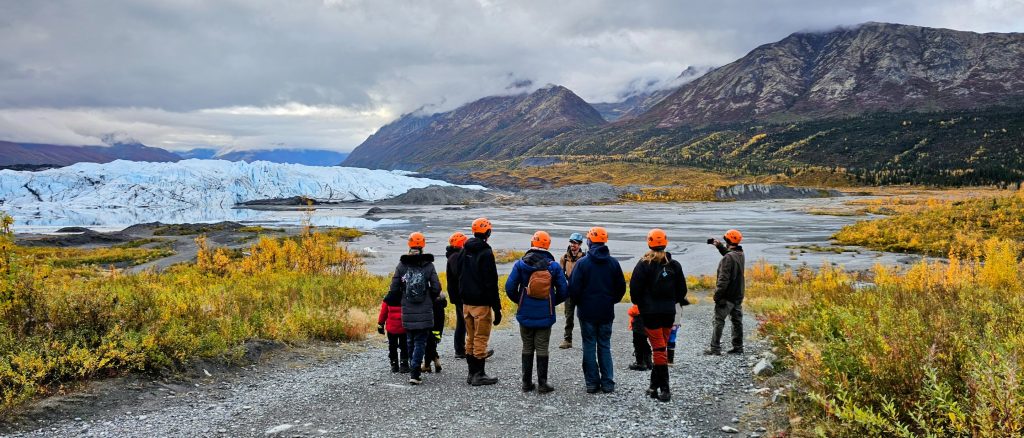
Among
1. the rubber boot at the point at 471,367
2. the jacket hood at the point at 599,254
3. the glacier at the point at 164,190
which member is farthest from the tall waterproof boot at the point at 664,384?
the glacier at the point at 164,190

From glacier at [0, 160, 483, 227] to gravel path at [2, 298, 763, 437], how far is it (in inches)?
2060

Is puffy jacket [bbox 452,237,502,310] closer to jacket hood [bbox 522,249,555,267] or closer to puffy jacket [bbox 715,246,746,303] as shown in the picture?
jacket hood [bbox 522,249,555,267]

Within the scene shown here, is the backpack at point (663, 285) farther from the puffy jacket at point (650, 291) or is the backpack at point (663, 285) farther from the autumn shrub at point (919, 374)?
the autumn shrub at point (919, 374)

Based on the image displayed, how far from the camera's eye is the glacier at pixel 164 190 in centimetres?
7125

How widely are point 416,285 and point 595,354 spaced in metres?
2.38

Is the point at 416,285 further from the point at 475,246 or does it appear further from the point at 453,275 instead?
the point at 475,246

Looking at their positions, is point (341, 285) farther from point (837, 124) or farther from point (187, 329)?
point (837, 124)

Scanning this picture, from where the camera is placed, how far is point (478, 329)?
6871 millimetres

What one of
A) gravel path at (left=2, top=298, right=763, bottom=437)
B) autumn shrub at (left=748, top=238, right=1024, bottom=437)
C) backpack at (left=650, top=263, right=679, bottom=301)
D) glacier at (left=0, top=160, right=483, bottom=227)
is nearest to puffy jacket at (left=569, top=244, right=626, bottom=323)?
backpack at (left=650, top=263, right=679, bottom=301)

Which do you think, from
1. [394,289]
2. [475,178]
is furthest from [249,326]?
[475,178]

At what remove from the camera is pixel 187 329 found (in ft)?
23.6

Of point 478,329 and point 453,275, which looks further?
point 453,275

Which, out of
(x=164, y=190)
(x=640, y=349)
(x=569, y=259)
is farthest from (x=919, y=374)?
(x=164, y=190)

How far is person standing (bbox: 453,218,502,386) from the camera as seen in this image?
6809mm
